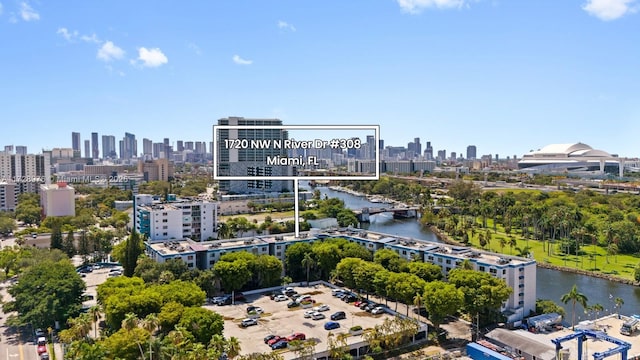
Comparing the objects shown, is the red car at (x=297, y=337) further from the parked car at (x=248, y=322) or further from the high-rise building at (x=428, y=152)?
the high-rise building at (x=428, y=152)

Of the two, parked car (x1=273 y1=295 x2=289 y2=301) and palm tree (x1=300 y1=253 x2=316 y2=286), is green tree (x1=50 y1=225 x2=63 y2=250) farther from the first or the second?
parked car (x1=273 y1=295 x2=289 y2=301)

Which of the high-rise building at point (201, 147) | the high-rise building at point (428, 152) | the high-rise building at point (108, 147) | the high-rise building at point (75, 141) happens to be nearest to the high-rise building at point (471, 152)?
the high-rise building at point (428, 152)

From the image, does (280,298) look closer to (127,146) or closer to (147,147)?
(147,147)

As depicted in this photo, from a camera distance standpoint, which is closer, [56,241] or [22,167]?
[56,241]

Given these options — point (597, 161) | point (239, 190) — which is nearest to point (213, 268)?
point (239, 190)

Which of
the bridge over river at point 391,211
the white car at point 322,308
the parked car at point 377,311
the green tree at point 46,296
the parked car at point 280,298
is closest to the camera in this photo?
the green tree at point 46,296

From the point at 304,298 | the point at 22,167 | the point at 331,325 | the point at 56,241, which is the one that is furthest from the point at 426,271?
the point at 22,167

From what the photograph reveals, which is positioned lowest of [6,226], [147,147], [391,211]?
[391,211]
